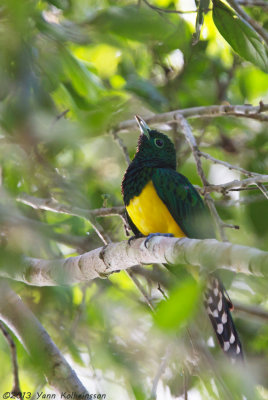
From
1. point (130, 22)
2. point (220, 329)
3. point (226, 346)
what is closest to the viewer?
point (130, 22)

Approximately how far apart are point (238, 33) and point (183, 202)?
5.45 ft

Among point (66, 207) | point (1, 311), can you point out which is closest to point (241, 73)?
point (66, 207)

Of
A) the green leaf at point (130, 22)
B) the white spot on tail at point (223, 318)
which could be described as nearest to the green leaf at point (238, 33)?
the green leaf at point (130, 22)

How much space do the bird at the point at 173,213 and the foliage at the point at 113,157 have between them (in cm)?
15

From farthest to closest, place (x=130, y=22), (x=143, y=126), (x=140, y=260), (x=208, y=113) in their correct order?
(x=143, y=126), (x=208, y=113), (x=140, y=260), (x=130, y=22)

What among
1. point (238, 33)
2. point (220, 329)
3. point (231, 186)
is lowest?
point (220, 329)

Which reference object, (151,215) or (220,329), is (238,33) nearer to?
(151,215)

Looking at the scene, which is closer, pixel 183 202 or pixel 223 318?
pixel 223 318

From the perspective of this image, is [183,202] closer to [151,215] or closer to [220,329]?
[151,215]

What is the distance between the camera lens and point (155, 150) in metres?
4.82

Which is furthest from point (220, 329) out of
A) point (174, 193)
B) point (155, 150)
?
point (155, 150)

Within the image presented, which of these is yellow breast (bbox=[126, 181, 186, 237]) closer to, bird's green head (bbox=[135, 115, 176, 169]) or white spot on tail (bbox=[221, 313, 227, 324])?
bird's green head (bbox=[135, 115, 176, 169])

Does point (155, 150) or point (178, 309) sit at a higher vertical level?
point (178, 309)

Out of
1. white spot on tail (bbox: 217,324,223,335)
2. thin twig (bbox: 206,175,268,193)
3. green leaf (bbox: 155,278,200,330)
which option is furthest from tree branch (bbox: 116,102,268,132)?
green leaf (bbox: 155,278,200,330)
